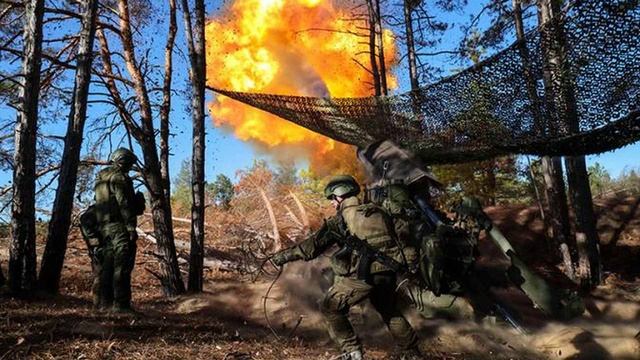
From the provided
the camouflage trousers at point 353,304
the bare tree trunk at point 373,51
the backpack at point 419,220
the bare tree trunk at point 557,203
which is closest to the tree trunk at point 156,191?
the backpack at point 419,220

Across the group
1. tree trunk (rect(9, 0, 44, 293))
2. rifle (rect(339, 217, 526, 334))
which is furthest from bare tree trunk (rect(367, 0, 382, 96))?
tree trunk (rect(9, 0, 44, 293))

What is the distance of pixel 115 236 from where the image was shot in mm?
6164

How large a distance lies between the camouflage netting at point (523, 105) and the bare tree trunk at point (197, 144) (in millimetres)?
1061

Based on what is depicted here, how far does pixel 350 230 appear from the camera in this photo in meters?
5.07

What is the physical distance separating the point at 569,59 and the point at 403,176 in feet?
10.9

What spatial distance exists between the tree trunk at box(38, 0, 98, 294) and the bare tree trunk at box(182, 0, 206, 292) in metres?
1.90

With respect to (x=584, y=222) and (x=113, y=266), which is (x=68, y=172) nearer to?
(x=113, y=266)

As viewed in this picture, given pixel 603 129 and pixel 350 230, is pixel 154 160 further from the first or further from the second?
pixel 603 129

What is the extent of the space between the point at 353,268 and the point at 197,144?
4926 mm

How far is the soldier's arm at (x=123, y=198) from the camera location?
245 inches

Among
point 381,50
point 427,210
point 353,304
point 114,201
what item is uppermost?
point 381,50

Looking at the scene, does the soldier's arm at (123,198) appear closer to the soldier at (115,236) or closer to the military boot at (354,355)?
the soldier at (115,236)

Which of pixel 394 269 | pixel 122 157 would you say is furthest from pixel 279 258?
pixel 122 157

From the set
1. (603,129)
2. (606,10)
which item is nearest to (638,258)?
(603,129)
